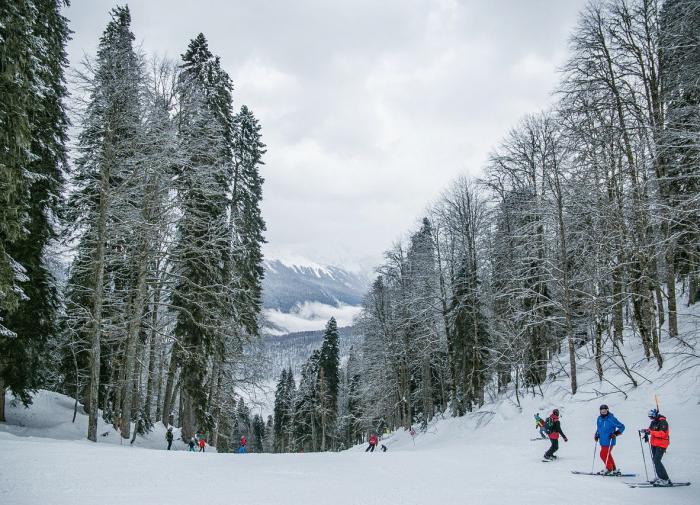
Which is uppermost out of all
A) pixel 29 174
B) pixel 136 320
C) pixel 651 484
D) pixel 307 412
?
pixel 29 174

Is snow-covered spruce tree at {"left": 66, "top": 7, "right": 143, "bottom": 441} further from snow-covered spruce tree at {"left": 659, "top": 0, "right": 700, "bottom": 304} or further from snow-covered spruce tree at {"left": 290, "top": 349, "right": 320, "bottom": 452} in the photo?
snow-covered spruce tree at {"left": 290, "top": 349, "right": 320, "bottom": 452}

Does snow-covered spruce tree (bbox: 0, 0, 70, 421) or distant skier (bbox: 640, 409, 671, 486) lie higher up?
snow-covered spruce tree (bbox: 0, 0, 70, 421)

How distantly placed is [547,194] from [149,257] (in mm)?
18632

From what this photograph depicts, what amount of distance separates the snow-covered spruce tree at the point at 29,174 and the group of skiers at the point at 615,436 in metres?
14.0

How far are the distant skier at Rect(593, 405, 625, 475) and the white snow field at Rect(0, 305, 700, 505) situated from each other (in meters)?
0.68

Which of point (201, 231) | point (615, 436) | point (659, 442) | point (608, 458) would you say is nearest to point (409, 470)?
point (608, 458)

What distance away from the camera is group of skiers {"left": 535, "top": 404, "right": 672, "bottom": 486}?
9.53 metres

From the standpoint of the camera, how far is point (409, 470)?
12906 mm

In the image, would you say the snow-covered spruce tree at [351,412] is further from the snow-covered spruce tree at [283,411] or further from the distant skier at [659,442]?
the distant skier at [659,442]

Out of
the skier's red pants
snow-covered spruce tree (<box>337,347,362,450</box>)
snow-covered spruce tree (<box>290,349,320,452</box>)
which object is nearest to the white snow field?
the skier's red pants

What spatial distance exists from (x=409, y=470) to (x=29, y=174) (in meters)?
13.5

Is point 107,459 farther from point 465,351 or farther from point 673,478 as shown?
point 465,351

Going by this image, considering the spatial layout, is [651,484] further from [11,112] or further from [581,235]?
[11,112]

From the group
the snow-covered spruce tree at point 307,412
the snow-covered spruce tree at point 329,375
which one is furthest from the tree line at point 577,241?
the snow-covered spruce tree at point 307,412
